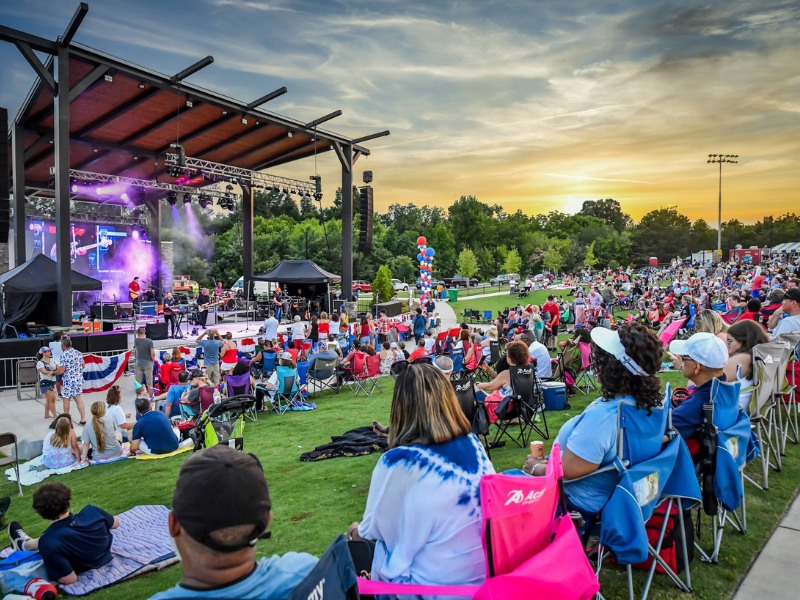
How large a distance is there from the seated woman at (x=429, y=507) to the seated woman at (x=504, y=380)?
3712 millimetres

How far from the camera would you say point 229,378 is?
8328 mm

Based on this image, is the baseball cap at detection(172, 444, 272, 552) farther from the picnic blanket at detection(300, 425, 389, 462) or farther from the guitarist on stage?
the guitarist on stage

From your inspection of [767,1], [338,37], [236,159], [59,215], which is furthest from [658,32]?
[59,215]

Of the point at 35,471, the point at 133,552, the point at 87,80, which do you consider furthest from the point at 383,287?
the point at 133,552

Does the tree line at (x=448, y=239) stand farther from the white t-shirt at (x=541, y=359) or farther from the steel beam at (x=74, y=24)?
the white t-shirt at (x=541, y=359)

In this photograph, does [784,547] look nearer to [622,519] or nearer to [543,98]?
[622,519]

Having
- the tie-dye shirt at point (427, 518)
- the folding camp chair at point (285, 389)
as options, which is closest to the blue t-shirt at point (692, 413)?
the tie-dye shirt at point (427, 518)

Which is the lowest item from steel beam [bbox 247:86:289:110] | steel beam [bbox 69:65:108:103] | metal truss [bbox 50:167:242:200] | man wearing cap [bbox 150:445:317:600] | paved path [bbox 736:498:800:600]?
paved path [bbox 736:498:800:600]

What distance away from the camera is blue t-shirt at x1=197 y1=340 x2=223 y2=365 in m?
9.71

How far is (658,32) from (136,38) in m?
20.0

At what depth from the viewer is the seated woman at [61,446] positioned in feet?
20.2

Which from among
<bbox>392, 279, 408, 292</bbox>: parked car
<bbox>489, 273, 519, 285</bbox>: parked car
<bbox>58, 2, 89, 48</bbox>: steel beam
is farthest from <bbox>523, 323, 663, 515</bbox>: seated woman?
<bbox>489, 273, 519, 285</bbox>: parked car

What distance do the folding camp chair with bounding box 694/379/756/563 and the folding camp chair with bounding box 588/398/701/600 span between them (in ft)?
1.07

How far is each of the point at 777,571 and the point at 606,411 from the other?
5.88ft
